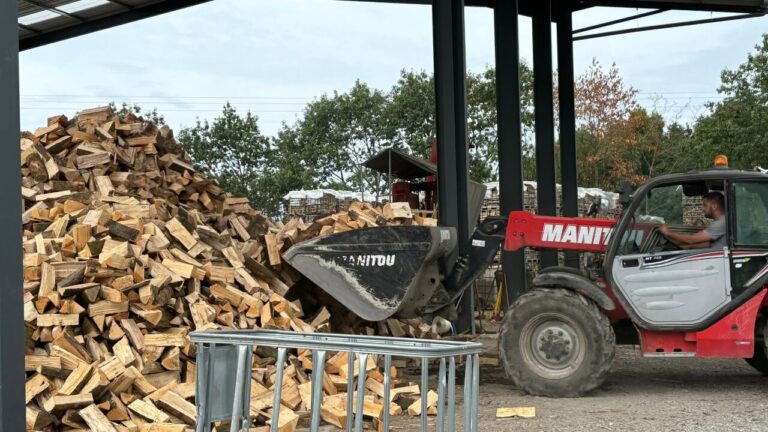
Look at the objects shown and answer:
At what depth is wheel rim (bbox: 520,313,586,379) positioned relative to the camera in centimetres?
943

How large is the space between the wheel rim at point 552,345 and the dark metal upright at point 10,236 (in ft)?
20.0

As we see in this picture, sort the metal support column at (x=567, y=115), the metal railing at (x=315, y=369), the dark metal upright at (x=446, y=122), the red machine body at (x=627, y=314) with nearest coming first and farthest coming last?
1. the metal railing at (x=315, y=369)
2. the red machine body at (x=627, y=314)
3. the dark metal upright at (x=446, y=122)
4. the metal support column at (x=567, y=115)

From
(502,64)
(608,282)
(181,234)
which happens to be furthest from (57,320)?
(502,64)

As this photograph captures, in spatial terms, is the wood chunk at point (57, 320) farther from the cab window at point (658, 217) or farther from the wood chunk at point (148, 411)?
the cab window at point (658, 217)

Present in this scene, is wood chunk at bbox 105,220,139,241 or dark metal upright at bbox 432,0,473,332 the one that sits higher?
dark metal upright at bbox 432,0,473,332

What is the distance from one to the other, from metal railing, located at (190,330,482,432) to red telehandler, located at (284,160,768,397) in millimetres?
4597

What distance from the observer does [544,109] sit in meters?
17.6

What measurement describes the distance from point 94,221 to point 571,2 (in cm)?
1295

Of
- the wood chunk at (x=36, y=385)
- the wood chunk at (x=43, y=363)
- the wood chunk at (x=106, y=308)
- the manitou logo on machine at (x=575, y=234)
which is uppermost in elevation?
the manitou logo on machine at (x=575, y=234)

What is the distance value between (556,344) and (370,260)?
2238 mm

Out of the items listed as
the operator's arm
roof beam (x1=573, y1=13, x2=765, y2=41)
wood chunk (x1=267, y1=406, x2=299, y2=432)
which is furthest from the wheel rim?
roof beam (x1=573, y1=13, x2=765, y2=41)

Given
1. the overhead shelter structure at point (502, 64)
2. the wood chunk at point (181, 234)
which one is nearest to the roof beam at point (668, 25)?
the overhead shelter structure at point (502, 64)

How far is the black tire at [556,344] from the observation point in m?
9.30

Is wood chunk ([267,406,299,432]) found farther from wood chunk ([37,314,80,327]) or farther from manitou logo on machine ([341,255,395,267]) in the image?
manitou logo on machine ([341,255,395,267])
